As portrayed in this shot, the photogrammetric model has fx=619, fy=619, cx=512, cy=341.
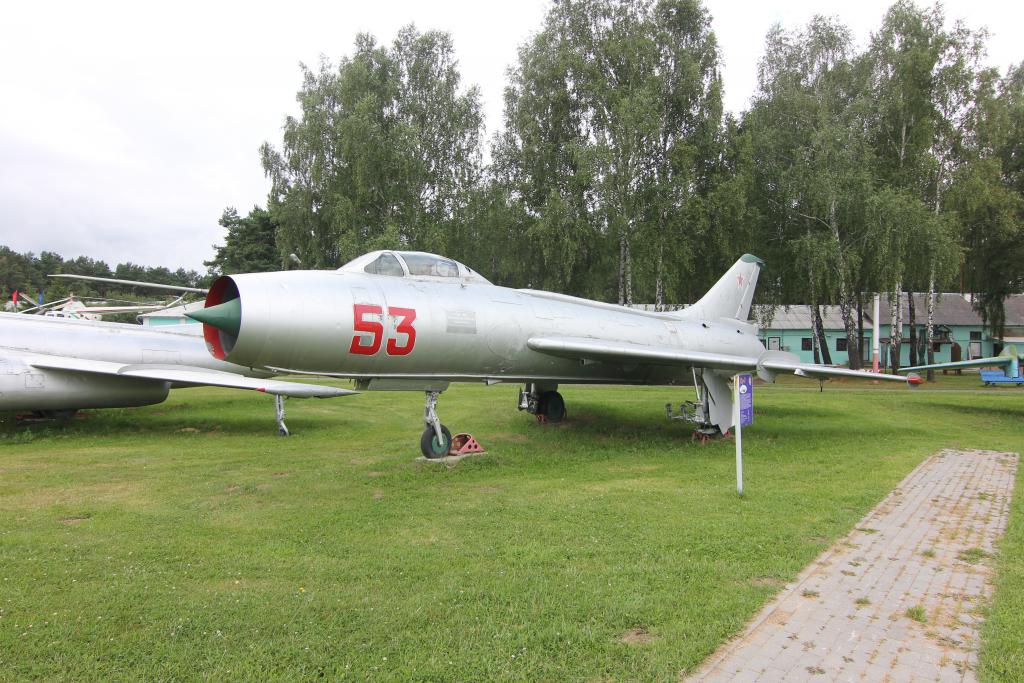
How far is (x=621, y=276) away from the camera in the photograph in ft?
80.2

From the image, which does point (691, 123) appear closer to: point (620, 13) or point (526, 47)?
point (620, 13)

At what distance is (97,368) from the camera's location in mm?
12078

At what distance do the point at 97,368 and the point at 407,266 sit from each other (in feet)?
25.8

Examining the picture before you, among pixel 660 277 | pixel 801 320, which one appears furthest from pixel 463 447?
pixel 801 320

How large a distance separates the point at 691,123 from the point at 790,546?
23.1 metres

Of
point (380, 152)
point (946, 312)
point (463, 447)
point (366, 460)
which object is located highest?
point (380, 152)

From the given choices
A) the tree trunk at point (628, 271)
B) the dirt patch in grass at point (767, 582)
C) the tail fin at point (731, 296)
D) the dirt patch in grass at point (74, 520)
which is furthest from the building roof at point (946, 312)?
the dirt patch in grass at point (74, 520)

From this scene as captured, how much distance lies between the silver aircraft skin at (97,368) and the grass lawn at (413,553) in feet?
3.62

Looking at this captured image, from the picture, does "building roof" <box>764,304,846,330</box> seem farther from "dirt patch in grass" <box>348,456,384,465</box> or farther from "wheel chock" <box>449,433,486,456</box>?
"dirt patch in grass" <box>348,456,384,465</box>

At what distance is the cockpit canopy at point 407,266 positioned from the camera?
8016 mm

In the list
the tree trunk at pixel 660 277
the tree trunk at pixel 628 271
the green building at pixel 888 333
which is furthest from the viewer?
the green building at pixel 888 333

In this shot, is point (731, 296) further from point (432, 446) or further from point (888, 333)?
point (888, 333)

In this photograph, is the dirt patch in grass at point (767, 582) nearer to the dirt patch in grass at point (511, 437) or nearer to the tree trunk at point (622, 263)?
the dirt patch in grass at point (511, 437)

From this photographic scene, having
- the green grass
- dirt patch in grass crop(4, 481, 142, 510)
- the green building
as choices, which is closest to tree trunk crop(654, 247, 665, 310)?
dirt patch in grass crop(4, 481, 142, 510)
